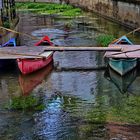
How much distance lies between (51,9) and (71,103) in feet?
109

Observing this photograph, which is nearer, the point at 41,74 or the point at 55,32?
the point at 41,74

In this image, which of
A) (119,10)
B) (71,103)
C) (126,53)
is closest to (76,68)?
(126,53)

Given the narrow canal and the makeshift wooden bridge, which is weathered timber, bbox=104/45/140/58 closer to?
the makeshift wooden bridge

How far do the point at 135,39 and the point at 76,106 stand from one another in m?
13.9

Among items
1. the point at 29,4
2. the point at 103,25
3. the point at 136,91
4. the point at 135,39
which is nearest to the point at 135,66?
the point at 136,91

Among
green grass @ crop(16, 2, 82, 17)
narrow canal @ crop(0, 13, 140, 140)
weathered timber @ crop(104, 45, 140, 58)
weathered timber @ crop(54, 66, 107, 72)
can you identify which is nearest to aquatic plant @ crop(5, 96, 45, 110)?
narrow canal @ crop(0, 13, 140, 140)

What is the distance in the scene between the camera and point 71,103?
526 inches

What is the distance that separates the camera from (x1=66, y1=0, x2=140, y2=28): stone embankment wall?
29.4 meters

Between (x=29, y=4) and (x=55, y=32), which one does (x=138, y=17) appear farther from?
(x=29, y=4)

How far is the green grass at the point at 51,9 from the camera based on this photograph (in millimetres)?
42344

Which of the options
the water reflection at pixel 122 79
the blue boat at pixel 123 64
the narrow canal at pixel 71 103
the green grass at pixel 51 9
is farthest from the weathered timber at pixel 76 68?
the green grass at pixel 51 9

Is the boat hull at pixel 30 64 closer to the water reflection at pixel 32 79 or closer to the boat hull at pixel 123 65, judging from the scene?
the water reflection at pixel 32 79

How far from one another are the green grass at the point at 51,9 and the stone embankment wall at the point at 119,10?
1887 mm

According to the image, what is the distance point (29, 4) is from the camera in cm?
4988
